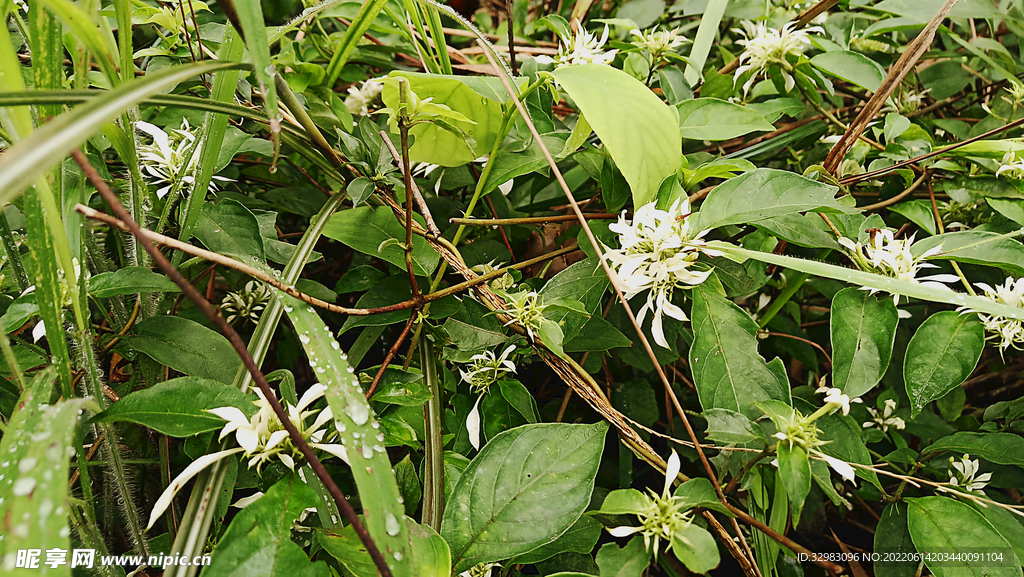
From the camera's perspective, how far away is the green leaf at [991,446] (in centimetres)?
47

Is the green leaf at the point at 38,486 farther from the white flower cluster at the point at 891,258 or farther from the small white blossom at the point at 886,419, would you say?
the small white blossom at the point at 886,419

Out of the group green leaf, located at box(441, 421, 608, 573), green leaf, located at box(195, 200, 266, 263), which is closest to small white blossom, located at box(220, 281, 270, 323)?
green leaf, located at box(195, 200, 266, 263)

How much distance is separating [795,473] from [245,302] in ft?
1.76

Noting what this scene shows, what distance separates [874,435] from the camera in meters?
0.53

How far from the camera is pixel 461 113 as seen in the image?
46cm

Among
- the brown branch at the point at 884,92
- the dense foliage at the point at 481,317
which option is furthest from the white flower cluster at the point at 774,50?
the brown branch at the point at 884,92

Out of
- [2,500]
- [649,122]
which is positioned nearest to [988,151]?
[649,122]

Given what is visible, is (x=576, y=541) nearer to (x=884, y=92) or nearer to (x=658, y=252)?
(x=658, y=252)

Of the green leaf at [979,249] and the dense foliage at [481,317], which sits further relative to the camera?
the green leaf at [979,249]

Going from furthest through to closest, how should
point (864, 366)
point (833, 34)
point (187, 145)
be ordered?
point (833, 34) < point (187, 145) < point (864, 366)

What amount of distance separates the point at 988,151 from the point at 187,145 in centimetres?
78

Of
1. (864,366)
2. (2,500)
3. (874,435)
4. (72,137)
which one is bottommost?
(874,435)

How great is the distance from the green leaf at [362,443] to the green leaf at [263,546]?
0.24 ft

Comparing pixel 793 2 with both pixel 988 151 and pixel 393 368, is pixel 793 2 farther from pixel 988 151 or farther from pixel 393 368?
pixel 393 368
